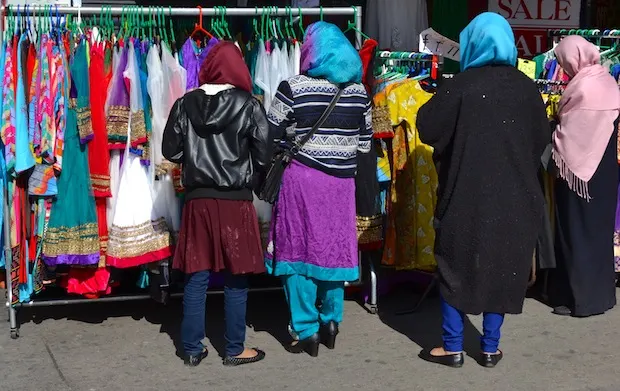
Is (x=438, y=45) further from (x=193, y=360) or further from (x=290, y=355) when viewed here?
(x=193, y=360)

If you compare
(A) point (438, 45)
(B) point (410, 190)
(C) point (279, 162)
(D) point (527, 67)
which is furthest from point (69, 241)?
(D) point (527, 67)

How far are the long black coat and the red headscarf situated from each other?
0.96 metres

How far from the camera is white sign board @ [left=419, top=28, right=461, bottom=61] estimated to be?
6.02 meters

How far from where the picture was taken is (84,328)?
18.1 ft

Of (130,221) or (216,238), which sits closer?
(216,238)

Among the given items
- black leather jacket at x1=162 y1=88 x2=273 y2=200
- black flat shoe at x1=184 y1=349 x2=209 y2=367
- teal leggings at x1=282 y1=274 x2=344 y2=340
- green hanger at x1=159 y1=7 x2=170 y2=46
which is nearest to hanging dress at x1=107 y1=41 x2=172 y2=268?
green hanger at x1=159 y1=7 x2=170 y2=46

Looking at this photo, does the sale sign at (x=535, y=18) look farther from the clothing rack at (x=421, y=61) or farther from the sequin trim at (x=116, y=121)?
the sequin trim at (x=116, y=121)

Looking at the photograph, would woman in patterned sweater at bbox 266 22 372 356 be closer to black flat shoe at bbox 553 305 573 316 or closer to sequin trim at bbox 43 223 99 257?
sequin trim at bbox 43 223 99 257

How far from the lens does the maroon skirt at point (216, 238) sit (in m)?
4.69

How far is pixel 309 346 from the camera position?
504 cm

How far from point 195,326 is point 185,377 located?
266 mm

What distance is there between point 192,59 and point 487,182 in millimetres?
1834

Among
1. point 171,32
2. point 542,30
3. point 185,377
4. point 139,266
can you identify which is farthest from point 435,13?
point 185,377

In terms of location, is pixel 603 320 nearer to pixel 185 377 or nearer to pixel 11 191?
pixel 185 377
